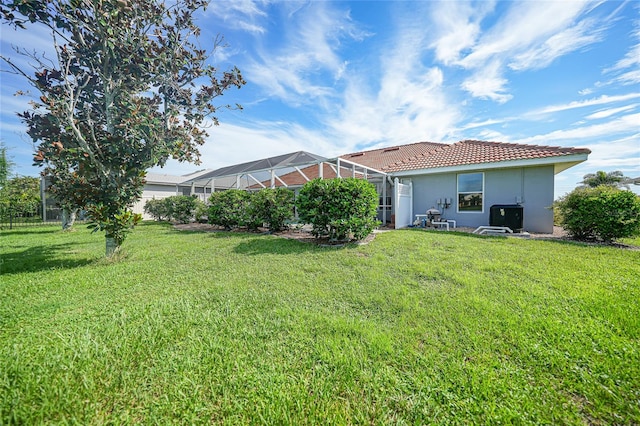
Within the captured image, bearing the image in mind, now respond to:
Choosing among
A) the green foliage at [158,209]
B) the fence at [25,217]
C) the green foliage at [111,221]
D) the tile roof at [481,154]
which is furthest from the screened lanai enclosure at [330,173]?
the fence at [25,217]

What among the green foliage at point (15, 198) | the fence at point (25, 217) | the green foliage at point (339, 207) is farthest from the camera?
the fence at point (25, 217)

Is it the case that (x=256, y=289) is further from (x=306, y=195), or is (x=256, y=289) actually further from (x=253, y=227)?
(x=253, y=227)

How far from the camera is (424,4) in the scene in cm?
661

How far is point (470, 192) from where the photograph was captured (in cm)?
A: 995

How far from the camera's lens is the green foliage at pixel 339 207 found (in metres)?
6.43

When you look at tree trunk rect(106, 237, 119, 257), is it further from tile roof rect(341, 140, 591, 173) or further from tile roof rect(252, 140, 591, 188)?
tile roof rect(341, 140, 591, 173)

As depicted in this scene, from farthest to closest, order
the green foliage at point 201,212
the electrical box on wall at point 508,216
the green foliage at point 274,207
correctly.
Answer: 1. the green foliage at point 201,212
2. the green foliage at point 274,207
3. the electrical box on wall at point 508,216

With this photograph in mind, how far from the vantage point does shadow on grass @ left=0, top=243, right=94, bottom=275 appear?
4.98 meters

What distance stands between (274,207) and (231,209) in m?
2.36

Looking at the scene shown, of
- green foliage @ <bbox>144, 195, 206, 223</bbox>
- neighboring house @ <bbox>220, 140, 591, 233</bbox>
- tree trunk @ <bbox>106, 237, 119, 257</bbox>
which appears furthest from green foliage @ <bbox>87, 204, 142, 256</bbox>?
green foliage @ <bbox>144, 195, 206, 223</bbox>

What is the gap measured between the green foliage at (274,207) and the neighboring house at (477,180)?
5.76 ft

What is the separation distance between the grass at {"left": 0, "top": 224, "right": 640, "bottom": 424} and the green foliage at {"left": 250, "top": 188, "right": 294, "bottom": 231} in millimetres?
4425

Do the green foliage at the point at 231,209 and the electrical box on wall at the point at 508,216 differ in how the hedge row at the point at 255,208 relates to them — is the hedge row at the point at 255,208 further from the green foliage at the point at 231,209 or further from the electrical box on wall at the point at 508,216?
the electrical box on wall at the point at 508,216

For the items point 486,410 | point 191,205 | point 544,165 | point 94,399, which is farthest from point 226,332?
point 191,205
